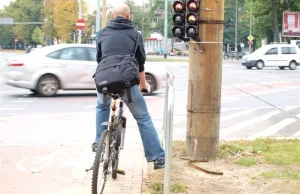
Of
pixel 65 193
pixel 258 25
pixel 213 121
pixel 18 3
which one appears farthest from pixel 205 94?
pixel 18 3

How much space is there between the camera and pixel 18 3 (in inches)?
4569

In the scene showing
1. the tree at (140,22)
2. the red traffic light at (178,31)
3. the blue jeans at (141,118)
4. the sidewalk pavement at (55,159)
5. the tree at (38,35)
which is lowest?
→ the sidewalk pavement at (55,159)

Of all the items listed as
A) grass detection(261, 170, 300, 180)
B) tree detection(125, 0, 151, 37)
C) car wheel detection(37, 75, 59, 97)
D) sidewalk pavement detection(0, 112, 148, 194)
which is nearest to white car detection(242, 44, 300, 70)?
car wheel detection(37, 75, 59, 97)

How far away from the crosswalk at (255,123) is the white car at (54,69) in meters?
4.80

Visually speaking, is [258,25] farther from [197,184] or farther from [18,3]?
[18,3]

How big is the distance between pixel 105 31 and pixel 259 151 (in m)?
3.01

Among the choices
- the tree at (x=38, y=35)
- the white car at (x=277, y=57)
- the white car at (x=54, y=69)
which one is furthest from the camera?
the tree at (x=38, y=35)

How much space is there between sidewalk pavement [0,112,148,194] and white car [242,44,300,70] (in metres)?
29.9

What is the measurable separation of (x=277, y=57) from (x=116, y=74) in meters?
35.8

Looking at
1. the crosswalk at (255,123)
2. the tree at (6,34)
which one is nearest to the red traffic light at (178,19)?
the crosswalk at (255,123)

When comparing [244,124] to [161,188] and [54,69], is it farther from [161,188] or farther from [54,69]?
[54,69]

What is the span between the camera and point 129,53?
218 inches

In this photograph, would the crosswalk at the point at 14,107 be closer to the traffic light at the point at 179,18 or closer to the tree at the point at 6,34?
the traffic light at the point at 179,18

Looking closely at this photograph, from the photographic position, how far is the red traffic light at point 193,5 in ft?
23.6
